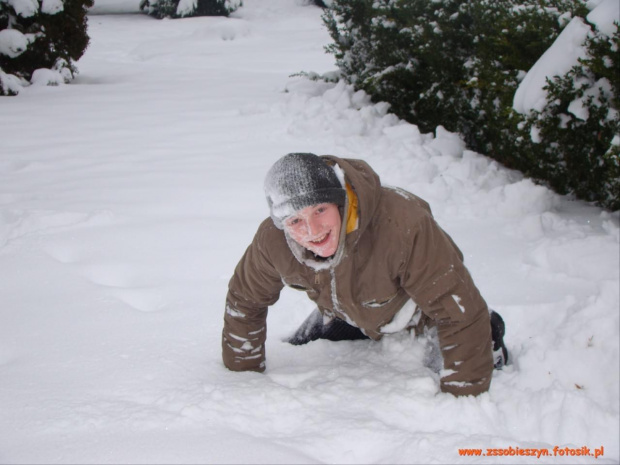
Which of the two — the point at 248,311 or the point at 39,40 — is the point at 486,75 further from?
the point at 39,40

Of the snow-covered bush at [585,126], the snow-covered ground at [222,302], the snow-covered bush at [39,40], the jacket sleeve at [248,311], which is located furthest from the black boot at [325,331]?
the snow-covered bush at [39,40]

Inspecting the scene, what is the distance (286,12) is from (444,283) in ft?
50.7

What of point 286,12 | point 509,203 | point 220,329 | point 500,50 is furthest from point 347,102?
point 286,12

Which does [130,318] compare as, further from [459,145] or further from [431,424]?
[459,145]

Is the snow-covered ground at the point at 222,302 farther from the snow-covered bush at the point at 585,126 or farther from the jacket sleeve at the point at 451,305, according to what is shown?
the snow-covered bush at the point at 585,126

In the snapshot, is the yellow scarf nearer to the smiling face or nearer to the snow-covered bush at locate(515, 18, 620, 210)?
the smiling face

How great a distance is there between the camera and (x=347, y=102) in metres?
5.64

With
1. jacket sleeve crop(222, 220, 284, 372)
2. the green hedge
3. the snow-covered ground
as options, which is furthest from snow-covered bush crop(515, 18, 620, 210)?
jacket sleeve crop(222, 220, 284, 372)

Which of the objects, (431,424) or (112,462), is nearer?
(112,462)

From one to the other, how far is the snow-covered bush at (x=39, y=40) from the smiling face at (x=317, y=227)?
5.96 m

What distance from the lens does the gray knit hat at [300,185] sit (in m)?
1.84

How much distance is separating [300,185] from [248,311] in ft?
2.31

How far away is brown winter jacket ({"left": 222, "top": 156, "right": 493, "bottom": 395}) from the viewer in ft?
6.33

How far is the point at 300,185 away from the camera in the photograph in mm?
1841
